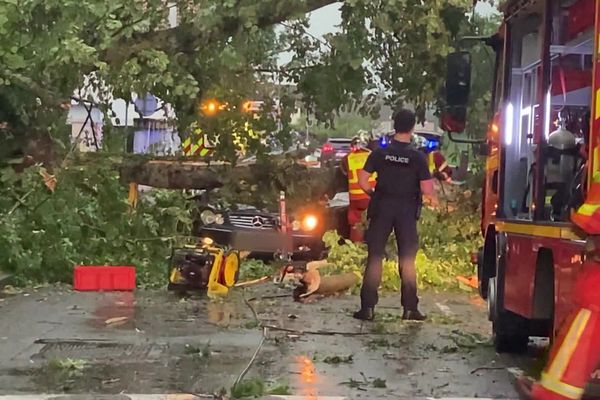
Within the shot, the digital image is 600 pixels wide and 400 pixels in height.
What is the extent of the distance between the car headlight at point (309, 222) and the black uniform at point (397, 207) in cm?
466

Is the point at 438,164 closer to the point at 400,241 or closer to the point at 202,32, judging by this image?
the point at 202,32

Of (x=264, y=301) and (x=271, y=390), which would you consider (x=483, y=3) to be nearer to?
(x=264, y=301)

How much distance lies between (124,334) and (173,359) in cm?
125

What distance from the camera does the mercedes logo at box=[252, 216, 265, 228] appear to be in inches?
594

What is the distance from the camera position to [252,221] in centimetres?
1512

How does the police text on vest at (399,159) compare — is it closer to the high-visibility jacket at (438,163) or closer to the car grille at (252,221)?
the car grille at (252,221)

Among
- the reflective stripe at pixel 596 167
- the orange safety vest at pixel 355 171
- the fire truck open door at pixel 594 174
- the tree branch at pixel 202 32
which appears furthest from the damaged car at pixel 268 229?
the reflective stripe at pixel 596 167

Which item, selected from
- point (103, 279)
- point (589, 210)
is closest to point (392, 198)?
point (103, 279)

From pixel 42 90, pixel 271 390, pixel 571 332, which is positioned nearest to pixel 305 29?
pixel 42 90

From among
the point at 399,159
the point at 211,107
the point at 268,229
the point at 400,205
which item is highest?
the point at 211,107

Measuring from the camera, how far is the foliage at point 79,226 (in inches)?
496

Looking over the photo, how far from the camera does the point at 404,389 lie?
7.14 meters

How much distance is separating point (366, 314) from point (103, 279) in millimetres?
3157

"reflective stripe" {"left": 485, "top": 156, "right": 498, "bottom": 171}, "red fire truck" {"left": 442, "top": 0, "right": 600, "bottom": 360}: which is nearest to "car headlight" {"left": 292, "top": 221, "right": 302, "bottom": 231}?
"red fire truck" {"left": 442, "top": 0, "right": 600, "bottom": 360}
